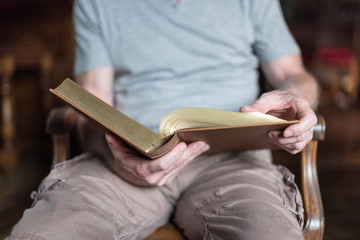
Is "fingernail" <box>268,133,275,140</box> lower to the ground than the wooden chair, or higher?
higher

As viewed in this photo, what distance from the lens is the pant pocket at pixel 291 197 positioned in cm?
83

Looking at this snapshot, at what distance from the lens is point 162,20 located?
3.70ft

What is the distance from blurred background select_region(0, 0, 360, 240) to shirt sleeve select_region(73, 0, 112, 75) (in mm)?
1093

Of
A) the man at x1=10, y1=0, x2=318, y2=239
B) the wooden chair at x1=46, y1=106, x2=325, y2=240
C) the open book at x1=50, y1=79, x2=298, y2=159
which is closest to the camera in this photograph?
the open book at x1=50, y1=79, x2=298, y2=159

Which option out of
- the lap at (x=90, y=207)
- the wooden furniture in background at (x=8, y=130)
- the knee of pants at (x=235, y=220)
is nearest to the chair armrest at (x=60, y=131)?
the lap at (x=90, y=207)

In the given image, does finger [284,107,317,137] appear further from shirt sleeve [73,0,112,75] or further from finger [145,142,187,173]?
shirt sleeve [73,0,112,75]

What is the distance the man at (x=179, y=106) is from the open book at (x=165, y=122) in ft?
0.20

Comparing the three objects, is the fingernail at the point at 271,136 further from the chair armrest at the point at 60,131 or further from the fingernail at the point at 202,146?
the chair armrest at the point at 60,131

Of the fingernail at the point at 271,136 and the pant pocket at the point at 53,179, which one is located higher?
the fingernail at the point at 271,136

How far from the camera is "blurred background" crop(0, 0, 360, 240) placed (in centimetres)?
224

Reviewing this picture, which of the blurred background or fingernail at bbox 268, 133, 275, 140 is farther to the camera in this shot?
the blurred background

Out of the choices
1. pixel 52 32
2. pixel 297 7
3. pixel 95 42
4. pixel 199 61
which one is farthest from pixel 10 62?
pixel 297 7

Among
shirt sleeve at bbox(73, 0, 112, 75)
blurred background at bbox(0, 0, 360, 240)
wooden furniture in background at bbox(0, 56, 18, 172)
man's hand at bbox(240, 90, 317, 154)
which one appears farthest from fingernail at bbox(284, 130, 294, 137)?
wooden furniture in background at bbox(0, 56, 18, 172)

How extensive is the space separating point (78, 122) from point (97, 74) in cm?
15
